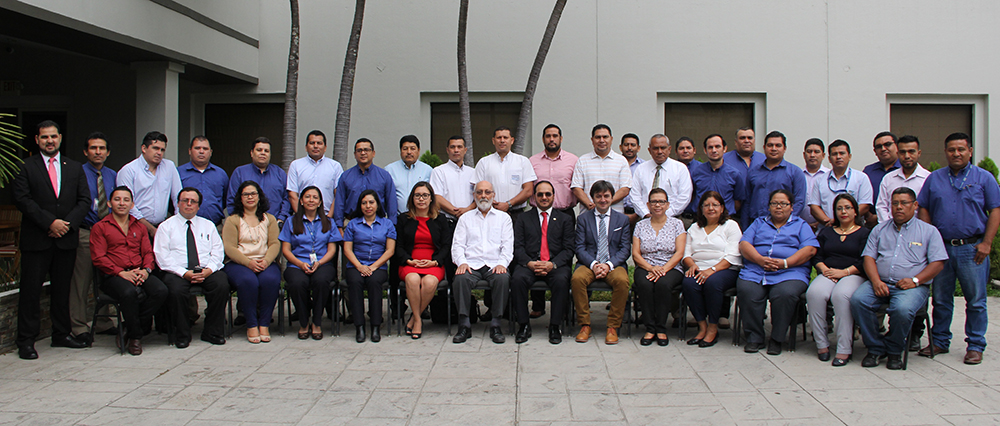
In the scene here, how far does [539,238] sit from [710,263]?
155cm

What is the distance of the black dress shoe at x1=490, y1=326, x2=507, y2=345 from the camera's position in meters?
5.65

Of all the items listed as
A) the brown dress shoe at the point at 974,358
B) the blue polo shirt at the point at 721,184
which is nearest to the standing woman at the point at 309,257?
the blue polo shirt at the point at 721,184

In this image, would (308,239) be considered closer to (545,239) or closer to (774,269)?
(545,239)

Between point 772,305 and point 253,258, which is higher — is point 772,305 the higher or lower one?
the lower one

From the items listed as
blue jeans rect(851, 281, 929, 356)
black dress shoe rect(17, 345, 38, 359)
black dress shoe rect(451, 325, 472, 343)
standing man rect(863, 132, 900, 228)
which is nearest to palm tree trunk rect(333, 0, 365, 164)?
black dress shoe rect(451, 325, 472, 343)

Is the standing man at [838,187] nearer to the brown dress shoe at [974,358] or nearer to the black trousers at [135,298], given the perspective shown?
the brown dress shoe at [974,358]

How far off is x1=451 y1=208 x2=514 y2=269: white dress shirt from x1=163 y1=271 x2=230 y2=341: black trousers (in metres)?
2.07

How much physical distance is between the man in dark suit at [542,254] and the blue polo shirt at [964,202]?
298 centimetres

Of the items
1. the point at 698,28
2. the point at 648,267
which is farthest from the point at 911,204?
the point at 698,28

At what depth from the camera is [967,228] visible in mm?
4961

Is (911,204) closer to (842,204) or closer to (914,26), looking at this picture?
(842,204)

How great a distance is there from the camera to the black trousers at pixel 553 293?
5754mm

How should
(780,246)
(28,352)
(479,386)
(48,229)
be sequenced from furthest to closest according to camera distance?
(780,246) → (48,229) → (28,352) → (479,386)

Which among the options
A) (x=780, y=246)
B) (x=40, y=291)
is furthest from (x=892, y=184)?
(x=40, y=291)
